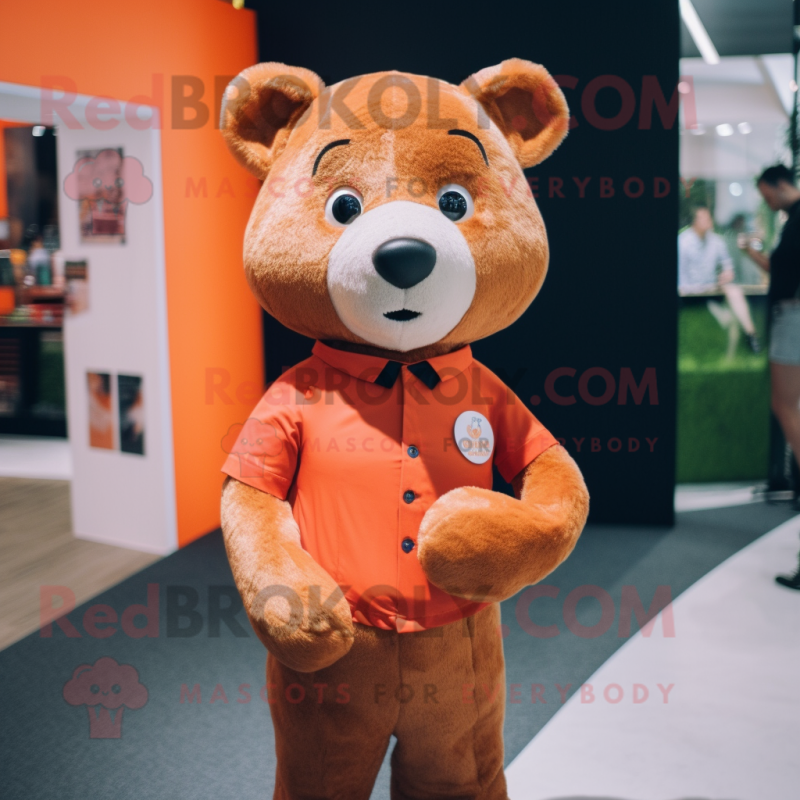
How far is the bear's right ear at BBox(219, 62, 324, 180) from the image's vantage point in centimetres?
133

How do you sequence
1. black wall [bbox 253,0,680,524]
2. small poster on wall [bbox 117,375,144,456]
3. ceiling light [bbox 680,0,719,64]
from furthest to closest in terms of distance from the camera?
A: ceiling light [bbox 680,0,719,64]
black wall [bbox 253,0,680,524]
small poster on wall [bbox 117,375,144,456]

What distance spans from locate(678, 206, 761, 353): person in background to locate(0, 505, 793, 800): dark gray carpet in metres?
1.48

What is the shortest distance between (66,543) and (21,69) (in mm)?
2127

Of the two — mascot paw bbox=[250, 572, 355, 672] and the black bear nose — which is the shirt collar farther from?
mascot paw bbox=[250, 572, 355, 672]

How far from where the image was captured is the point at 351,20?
392cm

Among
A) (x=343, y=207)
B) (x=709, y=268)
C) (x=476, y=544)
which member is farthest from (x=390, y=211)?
(x=709, y=268)

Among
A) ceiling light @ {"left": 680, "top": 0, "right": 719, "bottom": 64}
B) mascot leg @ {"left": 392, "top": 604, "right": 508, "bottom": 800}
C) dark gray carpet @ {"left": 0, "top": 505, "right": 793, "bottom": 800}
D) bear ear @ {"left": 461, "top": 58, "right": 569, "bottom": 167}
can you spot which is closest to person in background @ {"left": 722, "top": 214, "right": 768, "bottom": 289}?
ceiling light @ {"left": 680, "top": 0, "right": 719, "bottom": 64}

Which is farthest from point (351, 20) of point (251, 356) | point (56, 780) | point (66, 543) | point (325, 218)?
point (56, 780)

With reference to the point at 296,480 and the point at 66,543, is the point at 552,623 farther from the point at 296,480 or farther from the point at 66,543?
the point at 66,543

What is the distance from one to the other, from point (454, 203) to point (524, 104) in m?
0.32

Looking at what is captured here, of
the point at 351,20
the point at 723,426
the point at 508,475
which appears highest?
the point at 351,20

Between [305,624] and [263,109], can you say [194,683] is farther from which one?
[263,109]

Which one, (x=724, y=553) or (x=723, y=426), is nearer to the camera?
(x=724, y=553)

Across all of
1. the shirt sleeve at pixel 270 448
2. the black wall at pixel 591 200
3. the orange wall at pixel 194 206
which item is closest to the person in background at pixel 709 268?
the black wall at pixel 591 200
